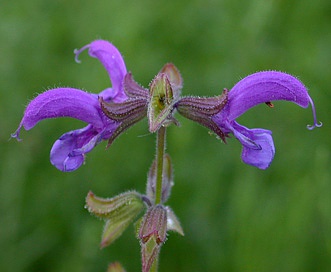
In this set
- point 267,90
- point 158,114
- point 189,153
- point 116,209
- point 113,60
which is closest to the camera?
point 158,114

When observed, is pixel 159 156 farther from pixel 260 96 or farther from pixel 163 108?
pixel 260 96

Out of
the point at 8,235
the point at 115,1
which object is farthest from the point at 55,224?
the point at 115,1

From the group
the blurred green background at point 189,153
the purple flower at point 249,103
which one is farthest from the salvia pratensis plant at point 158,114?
the blurred green background at point 189,153

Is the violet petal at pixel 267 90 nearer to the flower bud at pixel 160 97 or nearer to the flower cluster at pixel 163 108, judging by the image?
the flower cluster at pixel 163 108

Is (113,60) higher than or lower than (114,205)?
higher

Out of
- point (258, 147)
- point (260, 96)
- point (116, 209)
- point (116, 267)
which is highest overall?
point (260, 96)

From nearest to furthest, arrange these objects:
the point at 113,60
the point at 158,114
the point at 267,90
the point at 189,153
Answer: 1. the point at 158,114
2. the point at 267,90
3. the point at 113,60
4. the point at 189,153

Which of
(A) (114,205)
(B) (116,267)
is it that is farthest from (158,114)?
(B) (116,267)

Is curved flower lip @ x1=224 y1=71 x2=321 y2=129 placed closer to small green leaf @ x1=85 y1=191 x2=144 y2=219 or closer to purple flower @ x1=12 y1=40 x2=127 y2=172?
purple flower @ x1=12 y1=40 x2=127 y2=172

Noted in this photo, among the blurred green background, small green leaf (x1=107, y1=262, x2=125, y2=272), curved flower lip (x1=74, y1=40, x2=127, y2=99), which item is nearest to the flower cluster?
curved flower lip (x1=74, y1=40, x2=127, y2=99)
